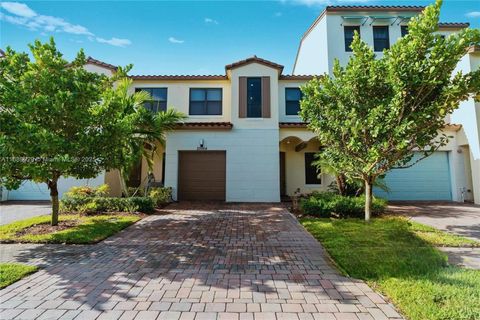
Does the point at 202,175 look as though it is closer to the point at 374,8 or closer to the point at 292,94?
the point at 292,94

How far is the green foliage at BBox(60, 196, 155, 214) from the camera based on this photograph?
10984 millimetres

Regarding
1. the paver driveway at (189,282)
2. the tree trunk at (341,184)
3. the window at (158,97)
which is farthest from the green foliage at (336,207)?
the window at (158,97)

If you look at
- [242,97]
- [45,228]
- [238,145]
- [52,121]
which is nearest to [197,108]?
[242,97]

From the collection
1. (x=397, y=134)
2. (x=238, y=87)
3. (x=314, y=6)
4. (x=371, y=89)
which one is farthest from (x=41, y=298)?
(x=314, y=6)

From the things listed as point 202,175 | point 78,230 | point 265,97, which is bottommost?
point 78,230

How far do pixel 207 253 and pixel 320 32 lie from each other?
60.0 feet

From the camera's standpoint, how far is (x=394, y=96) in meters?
7.62

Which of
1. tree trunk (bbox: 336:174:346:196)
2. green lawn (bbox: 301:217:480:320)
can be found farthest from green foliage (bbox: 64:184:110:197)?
tree trunk (bbox: 336:174:346:196)

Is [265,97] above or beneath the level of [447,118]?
above

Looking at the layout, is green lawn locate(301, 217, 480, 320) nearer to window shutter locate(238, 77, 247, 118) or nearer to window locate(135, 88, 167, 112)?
window shutter locate(238, 77, 247, 118)

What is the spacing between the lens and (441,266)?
4996 millimetres

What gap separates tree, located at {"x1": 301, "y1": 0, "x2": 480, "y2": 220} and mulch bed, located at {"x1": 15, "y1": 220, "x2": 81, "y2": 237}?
9020 mm

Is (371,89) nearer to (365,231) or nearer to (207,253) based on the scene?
(365,231)

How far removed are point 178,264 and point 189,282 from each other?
0.95 m
